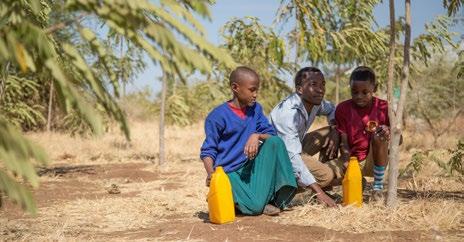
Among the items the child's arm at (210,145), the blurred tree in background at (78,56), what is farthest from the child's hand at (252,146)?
the blurred tree in background at (78,56)

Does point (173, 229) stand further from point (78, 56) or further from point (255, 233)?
point (78, 56)

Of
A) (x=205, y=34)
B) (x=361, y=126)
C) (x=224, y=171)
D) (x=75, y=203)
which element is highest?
(x=205, y=34)

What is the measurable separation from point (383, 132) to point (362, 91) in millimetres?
384

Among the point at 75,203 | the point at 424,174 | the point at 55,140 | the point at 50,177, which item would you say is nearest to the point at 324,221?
the point at 75,203

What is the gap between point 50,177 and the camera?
675cm

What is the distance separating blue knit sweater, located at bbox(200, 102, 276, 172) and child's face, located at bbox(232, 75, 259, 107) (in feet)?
0.45

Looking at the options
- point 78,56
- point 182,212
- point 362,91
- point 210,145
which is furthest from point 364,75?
point 78,56

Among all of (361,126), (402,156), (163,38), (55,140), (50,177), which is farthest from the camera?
(55,140)

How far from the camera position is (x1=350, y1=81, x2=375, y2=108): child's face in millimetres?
4051

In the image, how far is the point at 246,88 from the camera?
380cm

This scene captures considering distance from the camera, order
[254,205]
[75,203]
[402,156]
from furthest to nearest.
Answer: [402,156]
[75,203]
[254,205]

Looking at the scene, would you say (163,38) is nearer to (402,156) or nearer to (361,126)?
(361,126)

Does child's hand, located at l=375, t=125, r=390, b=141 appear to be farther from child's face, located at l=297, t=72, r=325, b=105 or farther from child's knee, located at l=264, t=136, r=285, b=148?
child's knee, located at l=264, t=136, r=285, b=148

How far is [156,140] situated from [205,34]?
10.7m
